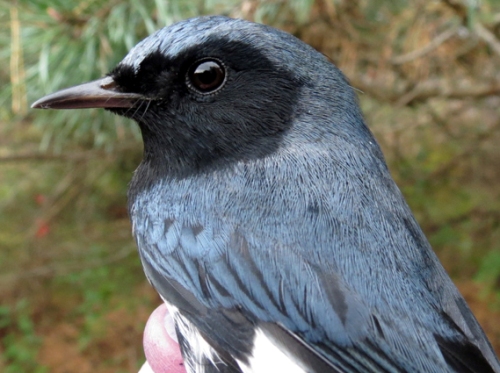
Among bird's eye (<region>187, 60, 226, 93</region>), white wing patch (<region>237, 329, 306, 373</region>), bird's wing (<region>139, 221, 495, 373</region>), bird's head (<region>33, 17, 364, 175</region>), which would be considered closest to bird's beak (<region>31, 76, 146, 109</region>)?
bird's head (<region>33, 17, 364, 175</region>)

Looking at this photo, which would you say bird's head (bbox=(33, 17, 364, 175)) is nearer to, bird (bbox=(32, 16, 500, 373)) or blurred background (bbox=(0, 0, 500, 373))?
bird (bbox=(32, 16, 500, 373))

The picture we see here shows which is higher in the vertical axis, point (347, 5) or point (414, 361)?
point (347, 5)

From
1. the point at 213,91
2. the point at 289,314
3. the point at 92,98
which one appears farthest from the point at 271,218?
the point at 92,98

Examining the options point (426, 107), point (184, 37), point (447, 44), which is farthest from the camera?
point (426, 107)

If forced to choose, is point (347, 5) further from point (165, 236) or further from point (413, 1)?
point (165, 236)

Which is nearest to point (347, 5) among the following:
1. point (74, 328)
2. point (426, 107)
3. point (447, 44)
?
point (447, 44)

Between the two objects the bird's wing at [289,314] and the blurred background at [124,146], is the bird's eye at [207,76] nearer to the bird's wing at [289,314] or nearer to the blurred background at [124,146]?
the bird's wing at [289,314]

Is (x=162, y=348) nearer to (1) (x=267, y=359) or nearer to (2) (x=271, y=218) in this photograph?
(1) (x=267, y=359)
